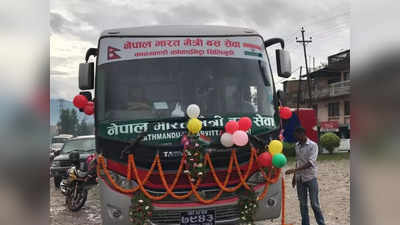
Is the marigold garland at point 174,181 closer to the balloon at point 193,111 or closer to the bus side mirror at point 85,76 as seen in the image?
the balloon at point 193,111

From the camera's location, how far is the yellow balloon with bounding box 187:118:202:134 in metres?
4.20

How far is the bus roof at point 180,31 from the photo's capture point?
5008mm

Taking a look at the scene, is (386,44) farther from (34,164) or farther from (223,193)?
(223,193)

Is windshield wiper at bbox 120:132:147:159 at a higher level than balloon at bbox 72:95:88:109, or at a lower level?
lower

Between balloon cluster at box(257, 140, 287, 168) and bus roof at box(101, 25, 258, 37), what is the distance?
1724 millimetres

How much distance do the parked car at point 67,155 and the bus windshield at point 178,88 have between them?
552 cm

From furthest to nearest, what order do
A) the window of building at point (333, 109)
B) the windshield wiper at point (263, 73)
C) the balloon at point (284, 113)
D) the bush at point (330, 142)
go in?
1. the window of building at point (333, 109)
2. the bush at point (330, 142)
3. the balloon at point (284, 113)
4. the windshield wiper at point (263, 73)

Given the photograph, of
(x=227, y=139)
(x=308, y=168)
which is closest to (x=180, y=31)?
(x=227, y=139)

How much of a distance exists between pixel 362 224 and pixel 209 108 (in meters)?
3.00

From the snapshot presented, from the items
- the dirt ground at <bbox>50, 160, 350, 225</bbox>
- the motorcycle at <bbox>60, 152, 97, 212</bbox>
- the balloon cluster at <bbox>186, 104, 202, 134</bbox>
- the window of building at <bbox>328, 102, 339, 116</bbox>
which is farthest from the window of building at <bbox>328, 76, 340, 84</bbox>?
the balloon cluster at <bbox>186, 104, 202, 134</bbox>

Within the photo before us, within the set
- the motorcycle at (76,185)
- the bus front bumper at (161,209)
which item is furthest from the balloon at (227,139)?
the motorcycle at (76,185)

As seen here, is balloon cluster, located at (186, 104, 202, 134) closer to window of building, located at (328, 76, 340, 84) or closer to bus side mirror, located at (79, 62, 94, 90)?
bus side mirror, located at (79, 62, 94, 90)

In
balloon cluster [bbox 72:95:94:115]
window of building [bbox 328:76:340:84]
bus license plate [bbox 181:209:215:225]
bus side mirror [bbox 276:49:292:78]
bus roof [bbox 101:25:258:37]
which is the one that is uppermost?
window of building [bbox 328:76:340:84]

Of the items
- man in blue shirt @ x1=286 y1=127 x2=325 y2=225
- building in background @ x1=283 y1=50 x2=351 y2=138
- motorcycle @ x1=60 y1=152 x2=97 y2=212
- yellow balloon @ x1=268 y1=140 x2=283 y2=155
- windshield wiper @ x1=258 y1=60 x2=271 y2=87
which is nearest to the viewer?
yellow balloon @ x1=268 y1=140 x2=283 y2=155
